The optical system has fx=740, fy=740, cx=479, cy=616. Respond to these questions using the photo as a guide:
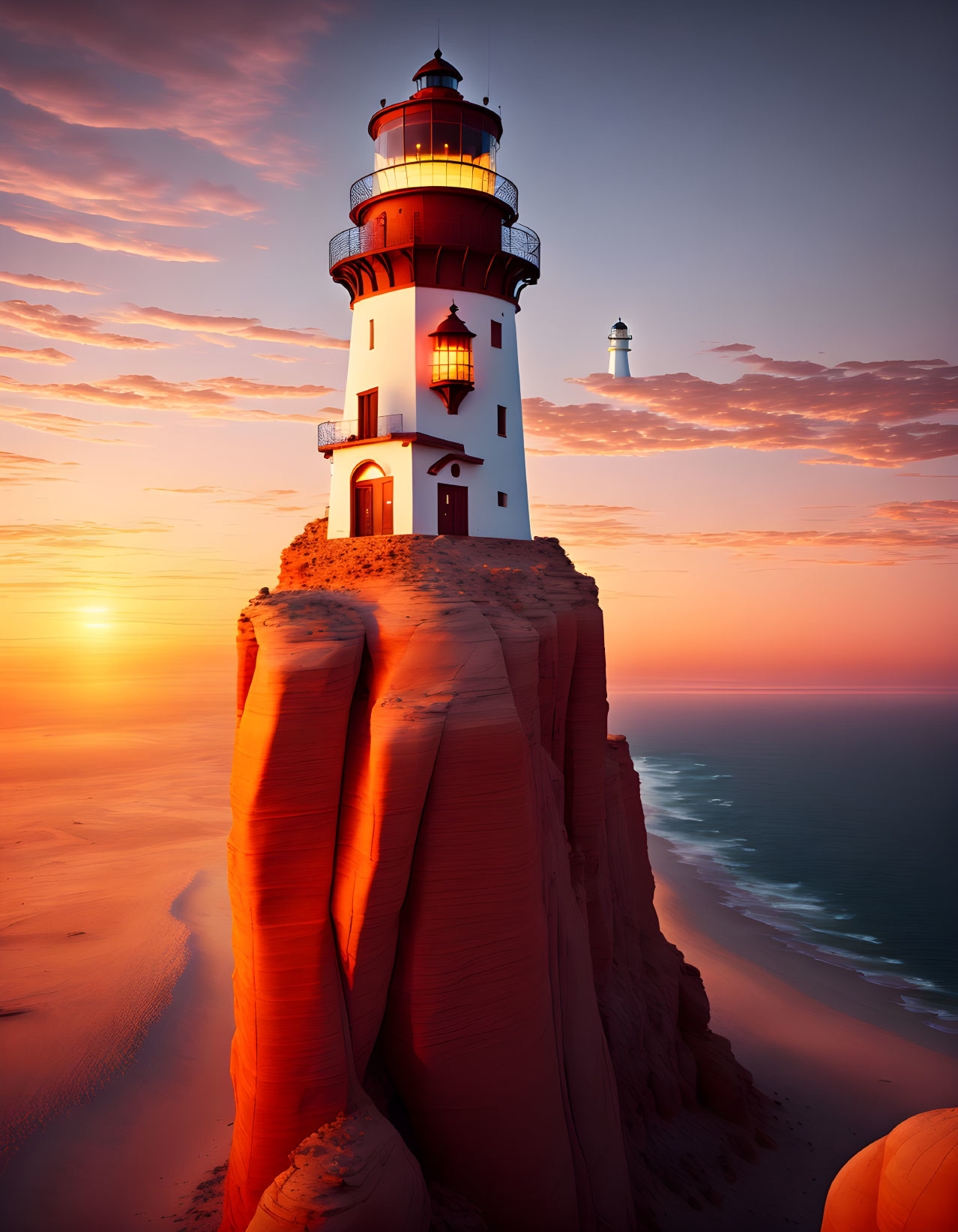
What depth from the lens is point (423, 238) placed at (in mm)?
20719

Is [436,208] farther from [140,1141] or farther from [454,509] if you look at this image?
[140,1141]

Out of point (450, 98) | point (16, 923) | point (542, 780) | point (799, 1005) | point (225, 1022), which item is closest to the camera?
point (542, 780)

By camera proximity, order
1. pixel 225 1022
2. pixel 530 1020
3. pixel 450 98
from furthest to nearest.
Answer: pixel 225 1022
pixel 450 98
pixel 530 1020

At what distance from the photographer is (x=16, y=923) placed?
109 feet

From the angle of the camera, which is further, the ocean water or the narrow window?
the ocean water

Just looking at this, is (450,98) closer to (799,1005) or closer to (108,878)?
(799,1005)

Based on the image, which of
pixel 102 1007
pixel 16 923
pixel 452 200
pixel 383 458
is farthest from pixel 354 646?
pixel 16 923

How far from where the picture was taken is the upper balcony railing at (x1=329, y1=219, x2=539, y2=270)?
20797mm

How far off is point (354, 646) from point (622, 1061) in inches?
462

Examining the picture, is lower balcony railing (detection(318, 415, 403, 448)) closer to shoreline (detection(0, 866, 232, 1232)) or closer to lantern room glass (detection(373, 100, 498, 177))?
lantern room glass (detection(373, 100, 498, 177))

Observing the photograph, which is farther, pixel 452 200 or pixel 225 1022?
pixel 225 1022

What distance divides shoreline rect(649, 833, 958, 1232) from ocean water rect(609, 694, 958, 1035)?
2.41m

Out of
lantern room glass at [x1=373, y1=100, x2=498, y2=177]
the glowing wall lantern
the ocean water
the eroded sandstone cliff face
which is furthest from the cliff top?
the ocean water

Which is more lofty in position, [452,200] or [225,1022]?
[452,200]
